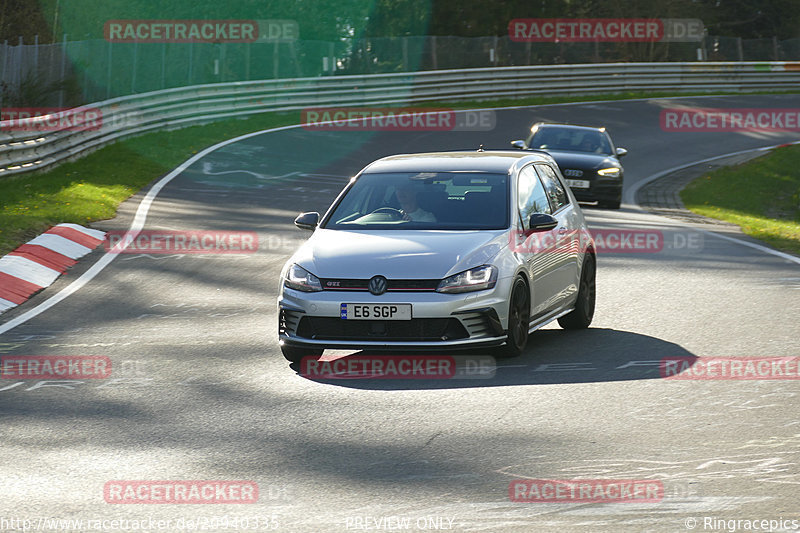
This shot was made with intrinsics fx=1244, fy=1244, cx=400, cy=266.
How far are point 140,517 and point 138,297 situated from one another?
7343 mm

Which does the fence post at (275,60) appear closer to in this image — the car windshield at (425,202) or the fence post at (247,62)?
the fence post at (247,62)

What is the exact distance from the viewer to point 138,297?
12.7 meters

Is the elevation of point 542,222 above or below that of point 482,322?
above

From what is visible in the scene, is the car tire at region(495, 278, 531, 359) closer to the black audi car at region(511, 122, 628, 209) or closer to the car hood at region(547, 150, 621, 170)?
the black audi car at region(511, 122, 628, 209)

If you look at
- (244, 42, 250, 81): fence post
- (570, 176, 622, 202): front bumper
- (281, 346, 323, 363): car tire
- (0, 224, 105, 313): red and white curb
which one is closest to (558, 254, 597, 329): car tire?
(281, 346, 323, 363): car tire

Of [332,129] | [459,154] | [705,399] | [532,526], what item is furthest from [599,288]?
[332,129]

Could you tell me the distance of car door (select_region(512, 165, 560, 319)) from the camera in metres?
9.80

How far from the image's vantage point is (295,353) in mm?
9344
